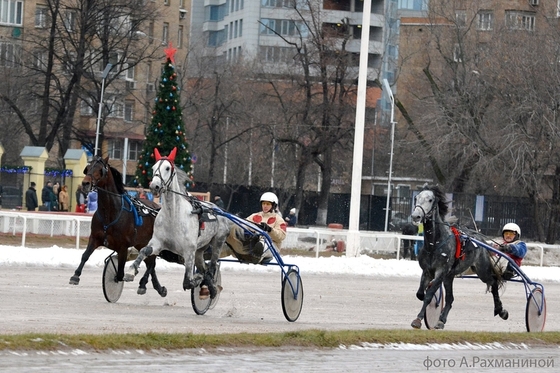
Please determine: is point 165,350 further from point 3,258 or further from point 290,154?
point 290,154

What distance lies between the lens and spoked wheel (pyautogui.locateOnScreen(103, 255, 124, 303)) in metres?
17.3

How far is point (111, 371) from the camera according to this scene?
1023cm

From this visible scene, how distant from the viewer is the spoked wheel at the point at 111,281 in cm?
1727

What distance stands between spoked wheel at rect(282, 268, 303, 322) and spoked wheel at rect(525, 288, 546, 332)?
3.17 meters

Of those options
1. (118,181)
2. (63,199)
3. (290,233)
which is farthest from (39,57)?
(118,181)

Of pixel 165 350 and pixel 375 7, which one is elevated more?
pixel 375 7

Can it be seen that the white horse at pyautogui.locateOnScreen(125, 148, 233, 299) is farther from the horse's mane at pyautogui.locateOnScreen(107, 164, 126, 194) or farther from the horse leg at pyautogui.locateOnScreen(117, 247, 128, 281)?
the horse's mane at pyautogui.locateOnScreen(107, 164, 126, 194)

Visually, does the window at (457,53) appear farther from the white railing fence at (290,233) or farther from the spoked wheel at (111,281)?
the spoked wheel at (111,281)

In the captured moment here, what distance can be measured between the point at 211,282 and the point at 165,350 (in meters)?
4.85

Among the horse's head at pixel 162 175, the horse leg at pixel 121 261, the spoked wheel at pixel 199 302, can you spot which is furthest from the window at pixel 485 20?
the horse's head at pixel 162 175

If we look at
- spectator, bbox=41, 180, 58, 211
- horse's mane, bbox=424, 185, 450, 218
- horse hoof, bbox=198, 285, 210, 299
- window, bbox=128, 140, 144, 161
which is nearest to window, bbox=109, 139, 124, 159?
window, bbox=128, 140, 144, 161

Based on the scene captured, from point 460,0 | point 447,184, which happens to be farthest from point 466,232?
point 460,0

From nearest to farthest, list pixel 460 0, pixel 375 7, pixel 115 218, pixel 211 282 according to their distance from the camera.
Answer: pixel 211 282 → pixel 115 218 → pixel 460 0 → pixel 375 7

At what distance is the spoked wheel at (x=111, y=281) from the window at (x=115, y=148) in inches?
2543
